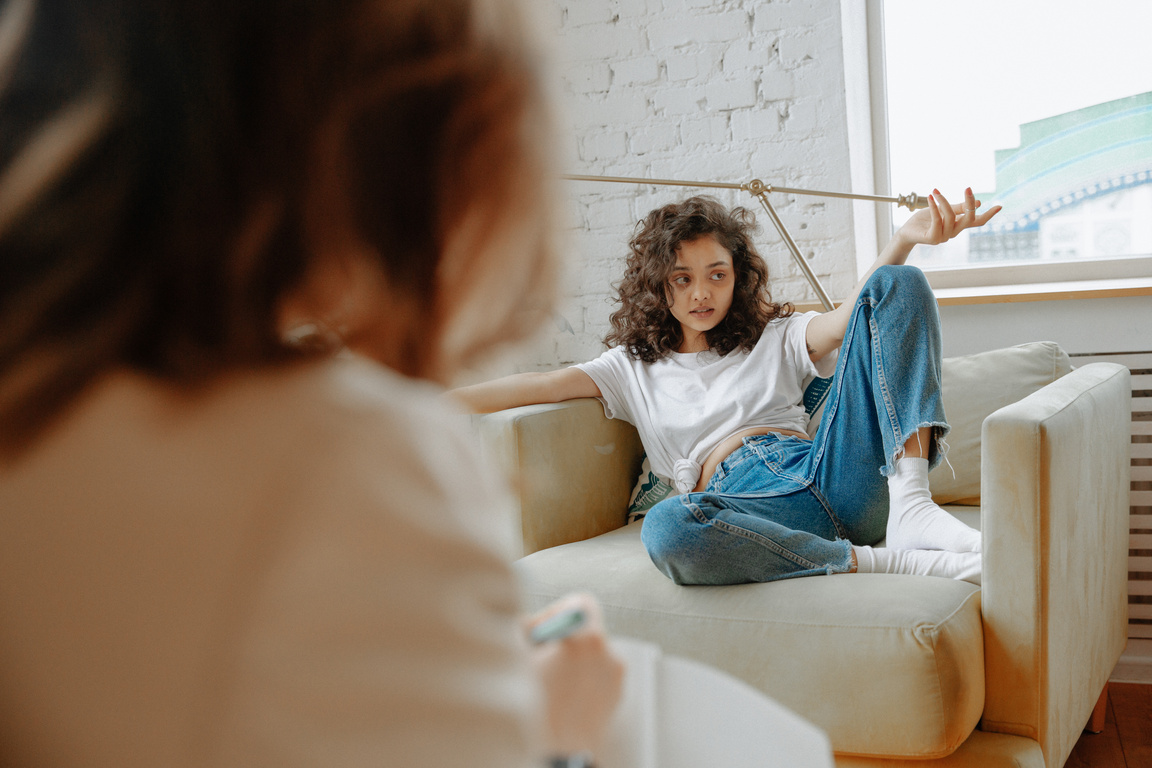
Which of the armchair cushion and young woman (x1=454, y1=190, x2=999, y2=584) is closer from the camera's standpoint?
young woman (x1=454, y1=190, x2=999, y2=584)

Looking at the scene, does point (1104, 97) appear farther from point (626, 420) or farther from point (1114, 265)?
point (626, 420)

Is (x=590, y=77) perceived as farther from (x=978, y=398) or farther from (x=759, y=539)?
(x=759, y=539)

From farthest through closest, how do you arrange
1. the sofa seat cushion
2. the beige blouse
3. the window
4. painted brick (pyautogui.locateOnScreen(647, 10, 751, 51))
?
painted brick (pyautogui.locateOnScreen(647, 10, 751, 51)) → the window → the sofa seat cushion → the beige blouse

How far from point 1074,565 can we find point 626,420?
3.06ft

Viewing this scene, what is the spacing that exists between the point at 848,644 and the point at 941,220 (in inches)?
34.5

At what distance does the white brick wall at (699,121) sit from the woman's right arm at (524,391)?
20.3 inches

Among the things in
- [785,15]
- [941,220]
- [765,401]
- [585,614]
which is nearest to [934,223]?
[941,220]

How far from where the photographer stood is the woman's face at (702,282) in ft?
6.35

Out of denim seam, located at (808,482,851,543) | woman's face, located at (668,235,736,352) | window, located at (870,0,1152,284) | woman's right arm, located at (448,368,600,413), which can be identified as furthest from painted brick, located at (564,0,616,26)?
denim seam, located at (808,482,851,543)

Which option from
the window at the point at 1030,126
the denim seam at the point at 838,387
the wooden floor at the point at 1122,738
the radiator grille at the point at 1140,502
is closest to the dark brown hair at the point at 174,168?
the denim seam at the point at 838,387

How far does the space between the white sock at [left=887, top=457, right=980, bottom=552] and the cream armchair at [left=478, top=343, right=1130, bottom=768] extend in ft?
0.41

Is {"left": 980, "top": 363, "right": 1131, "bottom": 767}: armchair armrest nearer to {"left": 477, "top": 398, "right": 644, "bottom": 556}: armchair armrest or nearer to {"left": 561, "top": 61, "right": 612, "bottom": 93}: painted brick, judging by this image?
{"left": 477, "top": 398, "right": 644, "bottom": 556}: armchair armrest

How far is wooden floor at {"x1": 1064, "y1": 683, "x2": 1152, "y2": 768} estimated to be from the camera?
164cm

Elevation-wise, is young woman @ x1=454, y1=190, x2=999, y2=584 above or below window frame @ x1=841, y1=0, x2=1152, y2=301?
below
